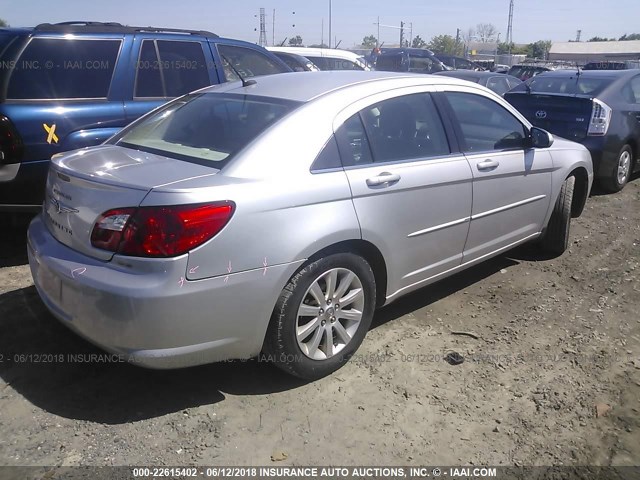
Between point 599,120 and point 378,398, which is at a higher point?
point 599,120

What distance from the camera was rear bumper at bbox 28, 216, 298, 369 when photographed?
2.50 metres

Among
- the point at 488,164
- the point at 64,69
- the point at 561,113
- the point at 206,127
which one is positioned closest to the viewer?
the point at 206,127

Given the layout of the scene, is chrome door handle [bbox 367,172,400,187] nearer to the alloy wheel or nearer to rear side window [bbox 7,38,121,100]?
the alloy wheel

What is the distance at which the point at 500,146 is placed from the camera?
13.8 ft

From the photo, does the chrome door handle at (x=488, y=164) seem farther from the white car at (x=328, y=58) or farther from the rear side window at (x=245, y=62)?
the white car at (x=328, y=58)

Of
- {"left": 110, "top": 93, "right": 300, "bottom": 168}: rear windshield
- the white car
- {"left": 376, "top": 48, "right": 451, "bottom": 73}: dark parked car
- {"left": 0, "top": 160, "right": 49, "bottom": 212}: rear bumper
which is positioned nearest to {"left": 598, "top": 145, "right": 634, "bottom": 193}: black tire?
{"left": 110, "top": 93, "right": 300, "bottom": 168}: rear windshield

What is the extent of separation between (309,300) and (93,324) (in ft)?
3.53

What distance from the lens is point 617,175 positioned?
24.1 ft

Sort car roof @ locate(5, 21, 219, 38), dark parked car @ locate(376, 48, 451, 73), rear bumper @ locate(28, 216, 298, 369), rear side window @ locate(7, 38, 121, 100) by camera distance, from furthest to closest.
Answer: dark parked car @ locate(376, 48, 451, 73)
car roof @ locate(5, 21, 219, 38)
rear side window @ locate(7, 38, 121, 100)
rear bumper @ locate(28, 216, 298, 369)

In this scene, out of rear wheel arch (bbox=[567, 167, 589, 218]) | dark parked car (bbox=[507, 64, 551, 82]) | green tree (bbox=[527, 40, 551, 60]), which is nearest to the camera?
rear wheel arch (bbox=[567, 167, 589, 218])

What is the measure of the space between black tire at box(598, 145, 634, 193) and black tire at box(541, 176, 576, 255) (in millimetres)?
2567

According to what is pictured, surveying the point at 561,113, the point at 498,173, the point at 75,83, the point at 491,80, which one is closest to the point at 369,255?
the point at 498,173

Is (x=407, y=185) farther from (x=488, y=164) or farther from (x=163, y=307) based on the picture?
(x=163, y=307)

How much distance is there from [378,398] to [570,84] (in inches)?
259
